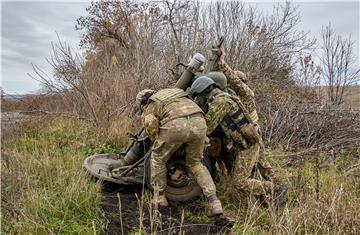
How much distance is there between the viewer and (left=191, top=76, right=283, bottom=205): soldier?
476cm

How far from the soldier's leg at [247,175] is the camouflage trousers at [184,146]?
55cm

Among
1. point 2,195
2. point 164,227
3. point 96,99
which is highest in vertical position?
point 96,99

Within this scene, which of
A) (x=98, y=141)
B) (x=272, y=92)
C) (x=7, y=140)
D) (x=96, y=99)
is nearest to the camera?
(x=7, y=140)

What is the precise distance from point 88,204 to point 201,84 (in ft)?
6.43

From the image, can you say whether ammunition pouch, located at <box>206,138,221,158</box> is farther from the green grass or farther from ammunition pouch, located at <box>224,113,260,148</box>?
the green grass

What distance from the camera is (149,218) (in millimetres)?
4129

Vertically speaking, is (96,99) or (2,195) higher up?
(96,99)

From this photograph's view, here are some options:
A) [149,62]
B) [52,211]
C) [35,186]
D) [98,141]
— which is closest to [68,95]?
[98,141]

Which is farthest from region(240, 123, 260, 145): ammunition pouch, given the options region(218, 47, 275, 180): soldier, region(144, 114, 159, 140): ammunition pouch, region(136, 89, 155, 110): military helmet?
region(136, 89, 155, 110): military helmet

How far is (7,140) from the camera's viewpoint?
5.89m

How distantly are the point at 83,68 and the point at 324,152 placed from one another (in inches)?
203

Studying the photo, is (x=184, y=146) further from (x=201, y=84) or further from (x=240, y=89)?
(x=240, y=89)

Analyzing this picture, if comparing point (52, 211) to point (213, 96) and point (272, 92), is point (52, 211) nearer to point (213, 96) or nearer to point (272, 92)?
point (213, 96)

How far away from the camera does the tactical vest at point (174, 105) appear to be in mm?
4477
